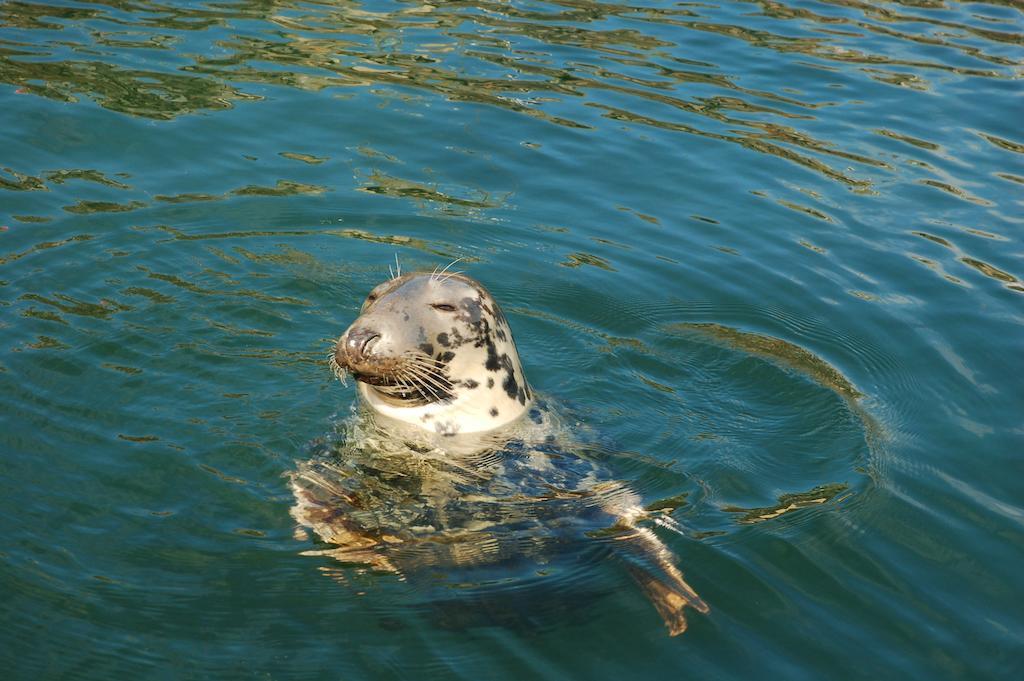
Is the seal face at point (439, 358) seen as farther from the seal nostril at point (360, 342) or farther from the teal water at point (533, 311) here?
the teal water at point (533, 311)

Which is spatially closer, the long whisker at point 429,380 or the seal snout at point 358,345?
the seal snout at point 358,345

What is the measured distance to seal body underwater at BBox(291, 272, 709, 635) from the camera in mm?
5637

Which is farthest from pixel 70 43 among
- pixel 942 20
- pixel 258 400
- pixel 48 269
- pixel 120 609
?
pixel 942 20

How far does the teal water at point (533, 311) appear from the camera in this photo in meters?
5.29

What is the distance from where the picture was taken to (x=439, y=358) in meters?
6.23

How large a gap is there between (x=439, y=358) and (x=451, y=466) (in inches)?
22.6

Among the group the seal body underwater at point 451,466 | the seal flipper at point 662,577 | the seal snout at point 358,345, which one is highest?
the seal snout at point 358,345

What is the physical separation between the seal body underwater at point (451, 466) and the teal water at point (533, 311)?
16cm

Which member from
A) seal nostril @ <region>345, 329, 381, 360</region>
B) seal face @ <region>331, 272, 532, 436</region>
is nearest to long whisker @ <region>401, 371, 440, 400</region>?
seal face @ <region>331, 272, 532, 436</region>

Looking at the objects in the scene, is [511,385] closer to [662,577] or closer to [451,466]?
[451,466]

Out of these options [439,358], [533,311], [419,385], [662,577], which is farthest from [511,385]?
[533,311]

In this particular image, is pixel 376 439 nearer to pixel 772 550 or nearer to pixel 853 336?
pixel 772 550

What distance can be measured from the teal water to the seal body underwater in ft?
0.51

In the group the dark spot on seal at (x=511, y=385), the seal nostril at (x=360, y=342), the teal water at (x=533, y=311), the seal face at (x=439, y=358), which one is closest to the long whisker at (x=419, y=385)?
the seal face at (x=439, y=358)
